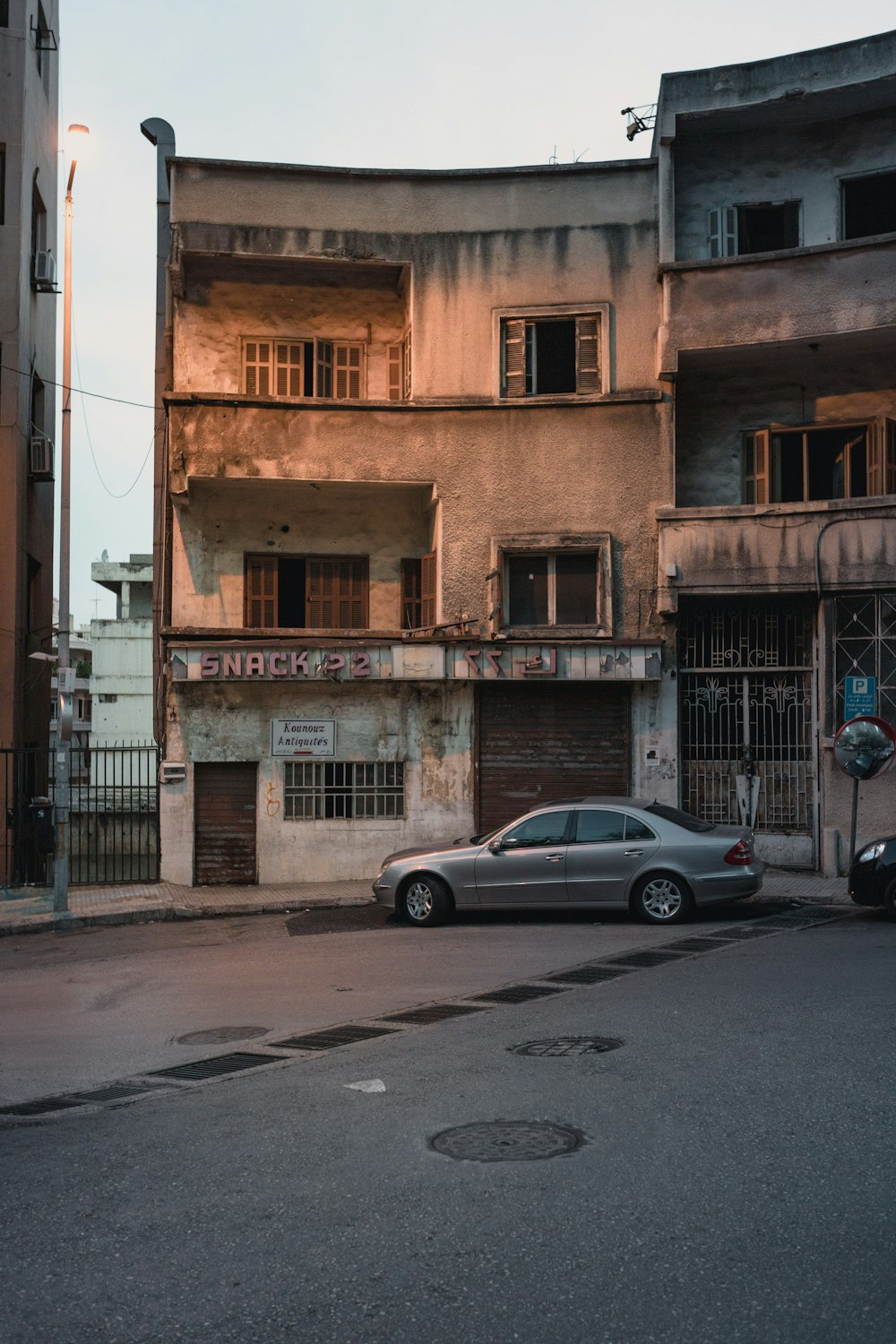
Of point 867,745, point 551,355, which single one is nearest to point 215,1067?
point 867,745

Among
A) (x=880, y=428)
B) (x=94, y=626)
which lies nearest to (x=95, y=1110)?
(x=880, y=428)

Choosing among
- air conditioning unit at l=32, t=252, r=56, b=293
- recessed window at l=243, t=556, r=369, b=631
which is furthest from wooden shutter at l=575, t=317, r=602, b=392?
air conditioning unit at l=32, t=252, r=56, b=293

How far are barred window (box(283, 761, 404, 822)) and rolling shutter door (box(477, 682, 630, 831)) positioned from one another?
1431 mm

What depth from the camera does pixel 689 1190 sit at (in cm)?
539

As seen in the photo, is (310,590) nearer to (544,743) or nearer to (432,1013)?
(544,743)

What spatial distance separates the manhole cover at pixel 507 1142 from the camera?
5.97 m

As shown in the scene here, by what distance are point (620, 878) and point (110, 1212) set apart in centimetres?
977

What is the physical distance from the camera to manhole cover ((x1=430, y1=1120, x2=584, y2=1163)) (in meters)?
5.97

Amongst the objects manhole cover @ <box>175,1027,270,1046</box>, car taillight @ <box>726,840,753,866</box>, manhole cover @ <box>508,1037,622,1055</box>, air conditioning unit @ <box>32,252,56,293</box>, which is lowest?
manhole cover @ <box>175,1027,270,1046</box>

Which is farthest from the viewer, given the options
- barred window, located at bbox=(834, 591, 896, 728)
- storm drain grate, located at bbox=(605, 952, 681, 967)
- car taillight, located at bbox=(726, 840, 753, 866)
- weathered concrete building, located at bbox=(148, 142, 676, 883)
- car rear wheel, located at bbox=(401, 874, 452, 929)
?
weathered concrete building, located at bbox=(148, 142, 676, 883)

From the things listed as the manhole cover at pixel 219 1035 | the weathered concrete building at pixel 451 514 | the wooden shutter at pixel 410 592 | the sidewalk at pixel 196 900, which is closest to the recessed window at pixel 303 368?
the weathered concrete building at pixel 451 514

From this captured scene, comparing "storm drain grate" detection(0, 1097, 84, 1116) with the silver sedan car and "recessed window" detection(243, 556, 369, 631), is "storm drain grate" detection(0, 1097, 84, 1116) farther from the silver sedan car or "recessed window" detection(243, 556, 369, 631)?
"recessed window" detection(243, 556, 369, 631)

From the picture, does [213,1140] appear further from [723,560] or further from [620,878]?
[723,560]

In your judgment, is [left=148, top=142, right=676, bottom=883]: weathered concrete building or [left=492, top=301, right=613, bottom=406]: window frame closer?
[left=148, top=142, right=676, bottom=883]: weathered concrete building
